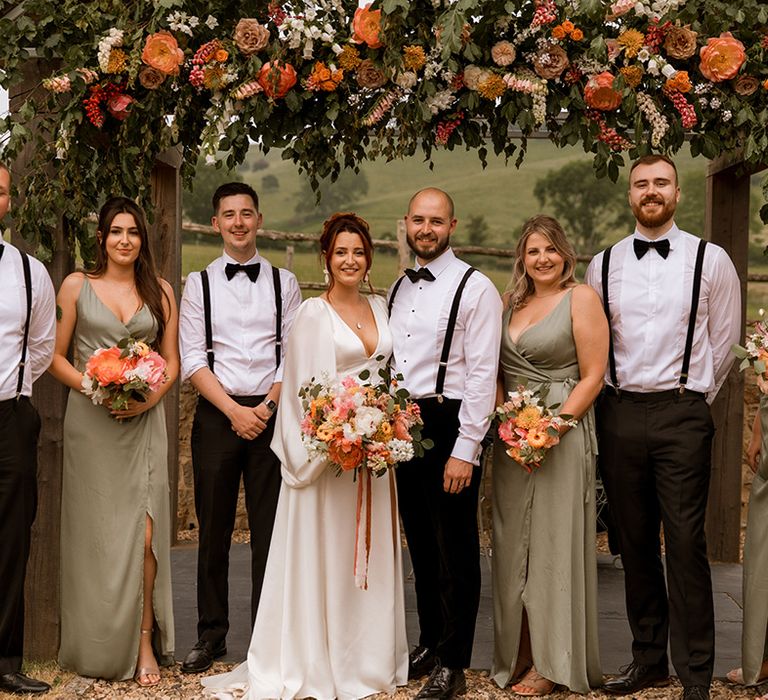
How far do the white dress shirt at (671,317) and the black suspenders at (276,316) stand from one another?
1.66 m

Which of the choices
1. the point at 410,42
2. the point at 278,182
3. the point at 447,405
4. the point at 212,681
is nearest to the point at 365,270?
the point at 447,405

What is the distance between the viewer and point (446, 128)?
5105 mm

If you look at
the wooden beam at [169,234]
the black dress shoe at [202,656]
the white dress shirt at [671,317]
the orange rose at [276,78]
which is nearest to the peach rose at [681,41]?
the white dress shirt at [671,317]

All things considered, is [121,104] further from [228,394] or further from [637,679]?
[637,679]

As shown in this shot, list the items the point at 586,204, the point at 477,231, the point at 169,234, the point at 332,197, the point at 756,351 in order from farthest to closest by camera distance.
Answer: the point at 332,197, the point at 477,231, the point at 586,204, the point at 169,234, the point at 756,351

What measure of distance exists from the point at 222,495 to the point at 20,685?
1251 mm

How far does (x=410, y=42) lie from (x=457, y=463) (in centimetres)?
198

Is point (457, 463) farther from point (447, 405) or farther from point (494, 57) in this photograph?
point (494, 57)

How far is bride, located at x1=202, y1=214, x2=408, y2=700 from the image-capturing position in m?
4.64

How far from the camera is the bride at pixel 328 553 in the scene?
4637 mm

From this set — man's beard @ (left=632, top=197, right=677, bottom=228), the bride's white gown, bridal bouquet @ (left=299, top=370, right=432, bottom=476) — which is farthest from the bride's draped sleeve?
man's beard @ (left=632, top=197, right=677, bottom=228)

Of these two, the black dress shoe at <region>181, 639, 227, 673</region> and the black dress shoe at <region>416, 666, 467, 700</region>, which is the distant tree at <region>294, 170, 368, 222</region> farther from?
the black dress shoe at <region>416, 666, 467, 700</region>

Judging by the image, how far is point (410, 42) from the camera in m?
4.86

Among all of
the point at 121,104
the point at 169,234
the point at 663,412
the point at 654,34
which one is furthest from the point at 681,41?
the point at 169,234
